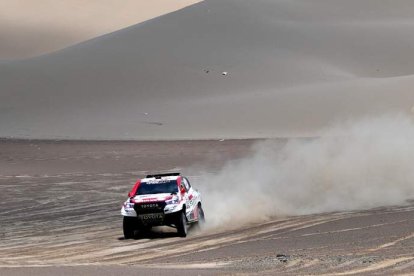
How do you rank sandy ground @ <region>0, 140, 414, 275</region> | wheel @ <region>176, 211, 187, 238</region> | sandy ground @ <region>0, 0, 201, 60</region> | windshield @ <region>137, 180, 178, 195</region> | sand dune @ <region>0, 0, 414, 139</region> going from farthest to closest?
sandy ground @ <region>0, 0, 201, 60</region> → sand dune @ <region>0, 0, 414, 139</region> → windshield @ <region>137, 180, 178, 195</region> → wheel @ <region>176, 211, 187, 238</region> → sandy ground @ <region>0, 140, 414, 275</region>

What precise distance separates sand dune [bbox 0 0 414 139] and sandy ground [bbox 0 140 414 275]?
25194 mm

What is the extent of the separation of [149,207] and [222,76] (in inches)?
2251

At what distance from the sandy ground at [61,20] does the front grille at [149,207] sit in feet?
408

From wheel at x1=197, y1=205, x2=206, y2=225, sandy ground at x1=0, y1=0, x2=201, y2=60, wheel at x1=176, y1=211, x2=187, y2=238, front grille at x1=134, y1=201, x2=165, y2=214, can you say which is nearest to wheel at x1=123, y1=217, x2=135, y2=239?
front grille at x1=134, y1=201, x2=165, y2=214

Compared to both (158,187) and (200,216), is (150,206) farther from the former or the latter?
(200,216)

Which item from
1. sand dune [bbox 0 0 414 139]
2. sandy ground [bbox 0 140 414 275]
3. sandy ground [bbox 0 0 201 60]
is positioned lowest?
sandy ground [bbox 0 140 414 275]

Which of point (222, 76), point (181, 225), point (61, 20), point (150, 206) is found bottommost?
point (181, 225)

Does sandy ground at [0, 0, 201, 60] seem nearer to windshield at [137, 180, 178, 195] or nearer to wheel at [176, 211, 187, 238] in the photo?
windshield at [137, 180, 178, 195]

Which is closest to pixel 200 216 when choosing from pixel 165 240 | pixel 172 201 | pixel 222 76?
pixel 172 201

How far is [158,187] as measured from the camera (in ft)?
74.4

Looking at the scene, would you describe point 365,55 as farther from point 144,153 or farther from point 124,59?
point 144,153

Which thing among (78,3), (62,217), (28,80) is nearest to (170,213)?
(62,217)

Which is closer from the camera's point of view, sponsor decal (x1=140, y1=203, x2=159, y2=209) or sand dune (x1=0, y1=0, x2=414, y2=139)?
sponsor decal (x1=140, y1=203, x2=159, y2=209)

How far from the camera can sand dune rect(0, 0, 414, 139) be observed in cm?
6481
